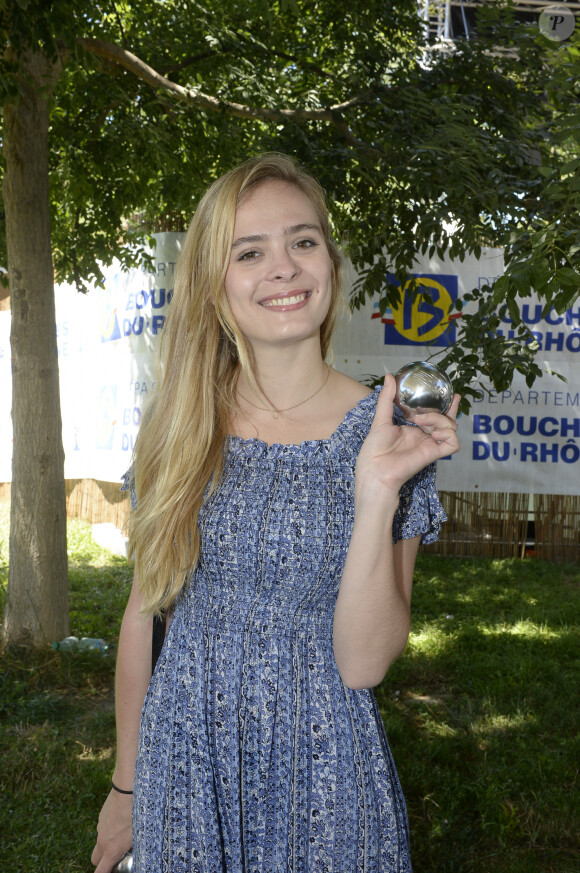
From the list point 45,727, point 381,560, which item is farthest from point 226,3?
point 381,560

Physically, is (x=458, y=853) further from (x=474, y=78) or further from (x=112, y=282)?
(x=112, y=282)

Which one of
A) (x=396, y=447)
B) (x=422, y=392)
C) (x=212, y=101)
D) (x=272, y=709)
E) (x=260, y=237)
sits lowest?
(x=272, y=709)

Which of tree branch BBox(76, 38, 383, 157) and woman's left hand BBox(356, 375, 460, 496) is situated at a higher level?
tree branch BBox(76, 38, 383, 157)

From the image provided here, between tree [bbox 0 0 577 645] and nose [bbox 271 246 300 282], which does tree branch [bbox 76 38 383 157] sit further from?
nose [bbox 271 246 300 282]

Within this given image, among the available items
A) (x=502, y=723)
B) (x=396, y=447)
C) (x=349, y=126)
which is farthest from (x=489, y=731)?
(x=349, y=126)

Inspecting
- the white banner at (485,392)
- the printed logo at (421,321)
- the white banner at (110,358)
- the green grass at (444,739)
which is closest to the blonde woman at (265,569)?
the green grass at (444,739)

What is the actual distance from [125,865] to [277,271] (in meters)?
1.38

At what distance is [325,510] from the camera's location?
1.73 m

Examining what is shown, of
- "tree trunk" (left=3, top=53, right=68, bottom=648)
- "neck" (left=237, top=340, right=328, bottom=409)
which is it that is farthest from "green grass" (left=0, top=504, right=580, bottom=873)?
"neck" (left=237, top=340, right=328, bottom=409)

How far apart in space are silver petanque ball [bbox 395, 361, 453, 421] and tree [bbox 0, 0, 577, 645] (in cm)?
170

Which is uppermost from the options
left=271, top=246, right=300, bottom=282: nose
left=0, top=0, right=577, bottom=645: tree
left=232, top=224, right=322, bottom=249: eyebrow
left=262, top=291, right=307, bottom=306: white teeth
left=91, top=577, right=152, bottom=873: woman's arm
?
A: left=0, top=0, right=577, bottom=645: tree

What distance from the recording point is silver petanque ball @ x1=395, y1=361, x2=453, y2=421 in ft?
5.39

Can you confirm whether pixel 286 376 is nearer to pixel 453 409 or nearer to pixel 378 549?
pixel 453 409

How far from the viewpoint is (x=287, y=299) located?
1.81 meters
